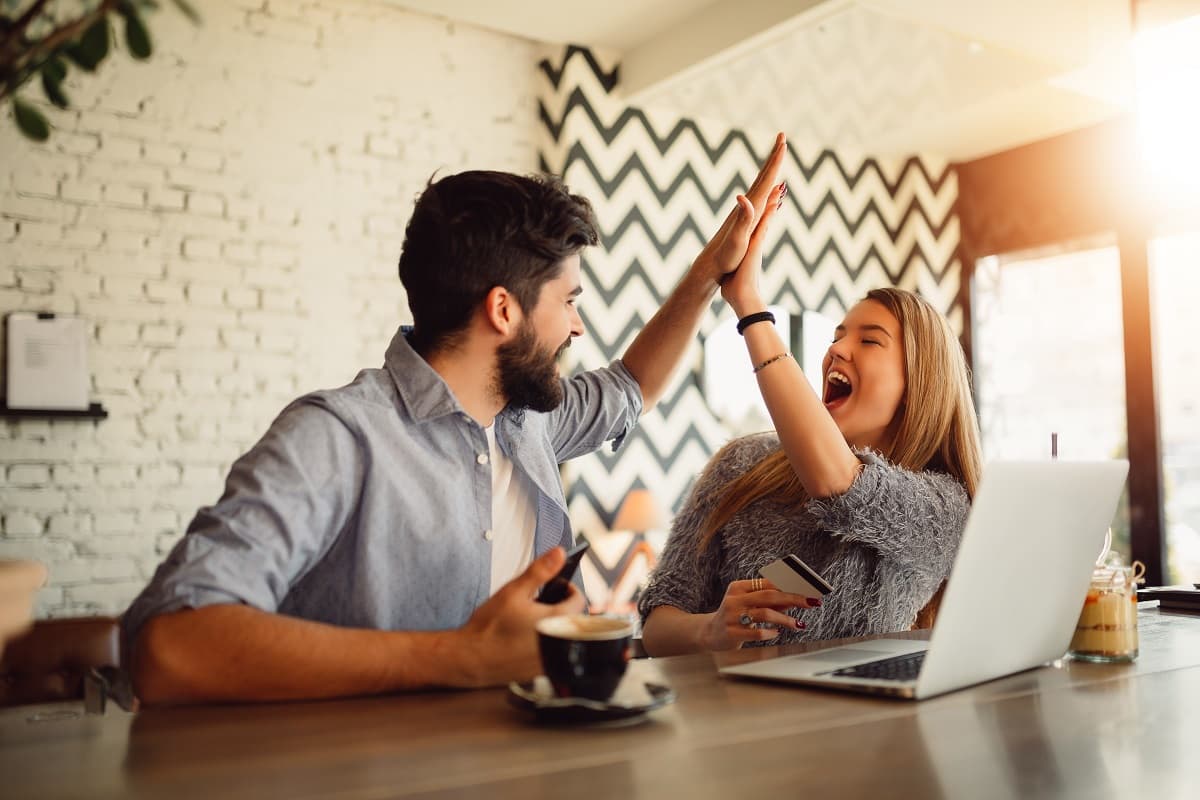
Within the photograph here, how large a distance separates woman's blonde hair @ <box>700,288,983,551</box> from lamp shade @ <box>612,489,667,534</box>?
240 centimetres

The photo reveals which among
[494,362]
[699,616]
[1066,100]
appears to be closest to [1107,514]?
[699,616]

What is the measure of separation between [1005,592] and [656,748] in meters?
0.45

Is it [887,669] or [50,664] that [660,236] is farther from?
[887,669]

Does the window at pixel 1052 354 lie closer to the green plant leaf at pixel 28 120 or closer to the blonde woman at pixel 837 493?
the blonde woman at pixel 837 493

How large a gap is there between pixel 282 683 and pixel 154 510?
9.37 feet

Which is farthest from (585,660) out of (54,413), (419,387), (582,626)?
(54,413)

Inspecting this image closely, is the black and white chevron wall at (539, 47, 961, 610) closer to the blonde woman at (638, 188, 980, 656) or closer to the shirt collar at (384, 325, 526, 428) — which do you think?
the blonde woman at (638, 188, 980, 656)

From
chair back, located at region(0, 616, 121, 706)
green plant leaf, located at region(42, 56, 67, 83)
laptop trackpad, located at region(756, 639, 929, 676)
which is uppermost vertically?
green plant leaf, located at region(42, 56, 67, 83)

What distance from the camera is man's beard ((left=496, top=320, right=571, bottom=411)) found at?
1684 mm

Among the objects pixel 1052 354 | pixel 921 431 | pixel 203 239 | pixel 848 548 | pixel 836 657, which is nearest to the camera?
pixel 836 657

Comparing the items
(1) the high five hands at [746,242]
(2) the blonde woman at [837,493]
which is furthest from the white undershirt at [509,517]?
(1) the high five hands at [746,242]

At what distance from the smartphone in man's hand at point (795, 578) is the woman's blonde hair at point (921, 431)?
455 millimetres

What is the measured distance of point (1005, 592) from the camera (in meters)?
1.11

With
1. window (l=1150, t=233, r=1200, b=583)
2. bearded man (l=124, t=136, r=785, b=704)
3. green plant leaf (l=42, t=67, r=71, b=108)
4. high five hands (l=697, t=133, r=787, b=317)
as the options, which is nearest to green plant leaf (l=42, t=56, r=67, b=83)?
green plant leaf (l=42, t=67, r=71, b=108)
